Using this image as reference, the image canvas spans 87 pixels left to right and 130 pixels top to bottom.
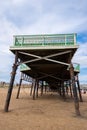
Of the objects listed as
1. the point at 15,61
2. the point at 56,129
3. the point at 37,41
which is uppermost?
the point at 37,41

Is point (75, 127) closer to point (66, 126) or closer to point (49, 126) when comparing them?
point (66, 126)

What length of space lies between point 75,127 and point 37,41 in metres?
6.57

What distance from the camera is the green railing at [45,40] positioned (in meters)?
13.8

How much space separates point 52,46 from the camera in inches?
538

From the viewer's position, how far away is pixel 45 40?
45.8 ft

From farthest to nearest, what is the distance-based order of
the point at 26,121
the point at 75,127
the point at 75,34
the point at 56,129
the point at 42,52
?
the point at 42,52 → the point at 75,34 → the point at 26,121 → the point at 75,127 → the point at 56,129

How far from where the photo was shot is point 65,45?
1364 centimetres

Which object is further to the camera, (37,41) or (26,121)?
(37,41)

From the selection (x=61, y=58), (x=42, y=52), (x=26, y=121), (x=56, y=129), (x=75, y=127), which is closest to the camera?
(x=56, y=129)

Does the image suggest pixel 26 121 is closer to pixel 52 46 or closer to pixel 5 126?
pixel 5 126

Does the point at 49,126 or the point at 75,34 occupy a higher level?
the point at 75,34

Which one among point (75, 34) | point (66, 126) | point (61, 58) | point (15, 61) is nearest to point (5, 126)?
point (66, 126)

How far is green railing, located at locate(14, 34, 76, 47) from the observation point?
45.2ft

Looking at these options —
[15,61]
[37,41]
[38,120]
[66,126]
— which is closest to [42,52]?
[37,41]
